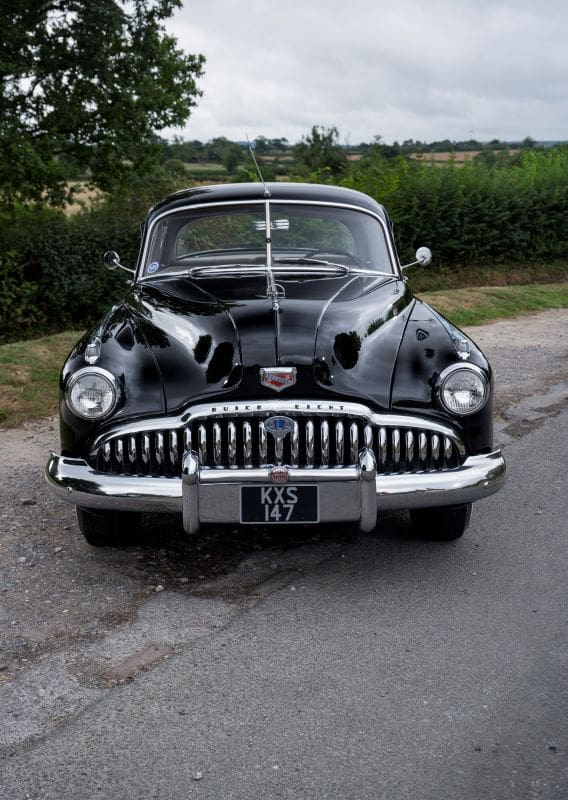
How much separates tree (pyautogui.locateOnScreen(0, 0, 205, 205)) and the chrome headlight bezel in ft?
34.0

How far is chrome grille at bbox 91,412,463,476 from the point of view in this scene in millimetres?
3850

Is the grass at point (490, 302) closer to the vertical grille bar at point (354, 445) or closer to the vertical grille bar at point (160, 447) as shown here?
the vertical grille bar at point (354, 445)

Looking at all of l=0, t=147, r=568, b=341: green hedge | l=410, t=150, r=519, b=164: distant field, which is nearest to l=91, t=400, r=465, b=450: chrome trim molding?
l=0, t=147, r=568, b=341: green hedge

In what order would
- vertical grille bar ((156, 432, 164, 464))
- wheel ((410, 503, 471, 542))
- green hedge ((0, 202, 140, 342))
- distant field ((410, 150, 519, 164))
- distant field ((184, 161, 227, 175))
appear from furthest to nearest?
distant field ((410, 150, 519, 164)) < distant field ((184, 161, 227, 175)) < green hedge ((0, 202, 140, 342)) < wheel ((410, 503, 471, 542)) < vertical grille bar ((156, 432, 164, 464))

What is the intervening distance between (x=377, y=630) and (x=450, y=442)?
88 cm

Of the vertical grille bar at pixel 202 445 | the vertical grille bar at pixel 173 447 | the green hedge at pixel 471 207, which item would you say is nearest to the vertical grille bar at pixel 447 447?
the vertical grille bar at pixel 202 445

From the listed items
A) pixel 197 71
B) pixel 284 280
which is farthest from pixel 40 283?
pixel 284 280

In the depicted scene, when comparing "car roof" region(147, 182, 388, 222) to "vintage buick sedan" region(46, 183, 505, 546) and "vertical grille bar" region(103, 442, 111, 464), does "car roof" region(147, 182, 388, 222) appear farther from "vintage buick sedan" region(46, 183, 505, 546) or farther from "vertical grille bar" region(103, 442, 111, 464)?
"vertical grille bar" region(103, 442, 111, 464)

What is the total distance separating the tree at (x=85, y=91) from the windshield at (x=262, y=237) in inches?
323

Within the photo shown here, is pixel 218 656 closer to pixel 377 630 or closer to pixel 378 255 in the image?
pixel 377 630

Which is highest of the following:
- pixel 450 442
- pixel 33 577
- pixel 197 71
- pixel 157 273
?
pixel 197 71

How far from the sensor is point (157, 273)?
5.43 metres

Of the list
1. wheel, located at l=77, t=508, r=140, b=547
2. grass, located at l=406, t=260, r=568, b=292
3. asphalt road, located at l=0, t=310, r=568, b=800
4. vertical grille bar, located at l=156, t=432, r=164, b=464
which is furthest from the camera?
grass, located at l=406, t=260, r=568, b=292

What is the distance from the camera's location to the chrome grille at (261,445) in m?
3.85
